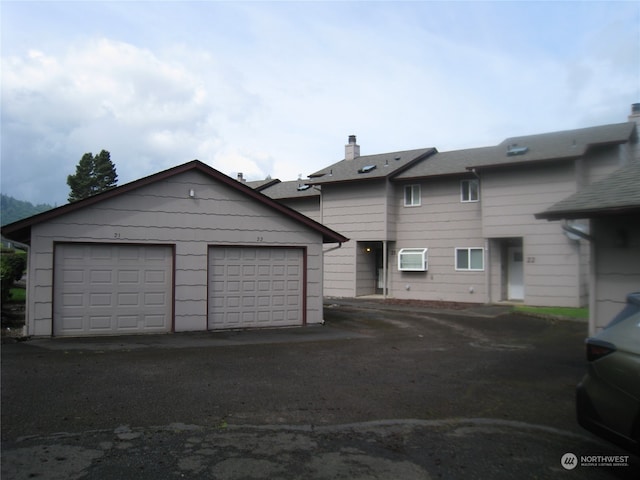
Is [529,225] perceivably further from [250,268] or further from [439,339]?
[250,268]

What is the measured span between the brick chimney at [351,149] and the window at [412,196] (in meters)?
5.11

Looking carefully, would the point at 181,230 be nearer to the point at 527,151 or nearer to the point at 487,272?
the point at 487,272

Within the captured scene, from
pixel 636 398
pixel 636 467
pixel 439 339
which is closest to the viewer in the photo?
pixel 636 398

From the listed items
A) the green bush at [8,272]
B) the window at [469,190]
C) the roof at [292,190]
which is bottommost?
the green bush at [8,272]

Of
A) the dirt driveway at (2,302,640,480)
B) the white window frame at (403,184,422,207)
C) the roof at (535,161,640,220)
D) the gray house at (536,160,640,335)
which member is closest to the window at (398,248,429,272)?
the white window frame at (403,184,422,207)

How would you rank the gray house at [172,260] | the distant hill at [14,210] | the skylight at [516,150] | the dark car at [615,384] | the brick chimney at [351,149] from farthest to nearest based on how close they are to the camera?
the distant hill at [14,210] → the brick chimney at [351,149] → the skylight at [516,150] → the gray house at [172,260] → the dark car at [615,384]

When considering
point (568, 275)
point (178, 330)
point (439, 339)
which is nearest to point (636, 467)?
point (439, 339)

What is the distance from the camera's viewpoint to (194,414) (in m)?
6.23

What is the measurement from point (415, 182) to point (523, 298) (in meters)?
6.86

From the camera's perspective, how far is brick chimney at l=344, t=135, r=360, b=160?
92.9 ft

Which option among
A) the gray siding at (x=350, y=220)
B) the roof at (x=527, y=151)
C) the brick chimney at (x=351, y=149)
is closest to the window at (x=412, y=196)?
the roof at (x=527, y=151)
